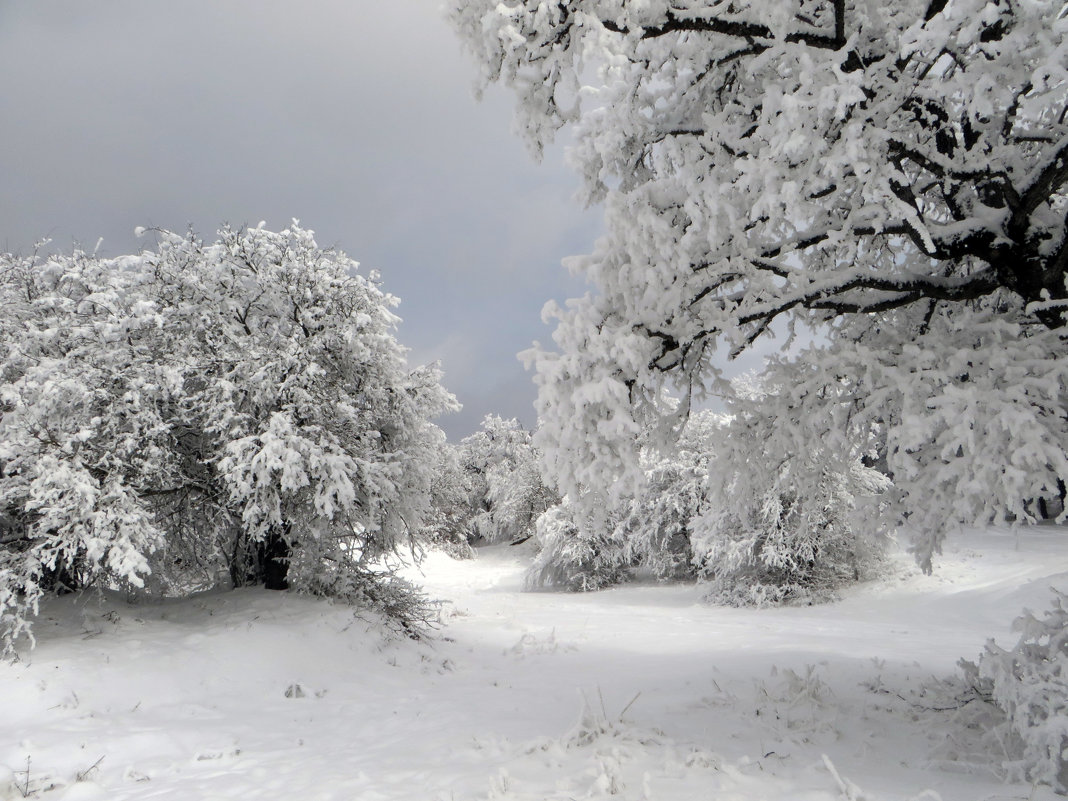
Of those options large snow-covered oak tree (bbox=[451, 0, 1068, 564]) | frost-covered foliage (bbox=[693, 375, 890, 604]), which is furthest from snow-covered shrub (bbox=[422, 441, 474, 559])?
large snow-covered oak tree (bbox=[451, 0, 1068, 564])

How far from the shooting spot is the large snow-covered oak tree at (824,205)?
4086 mm

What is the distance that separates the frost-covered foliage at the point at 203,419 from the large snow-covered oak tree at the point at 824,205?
203 inches

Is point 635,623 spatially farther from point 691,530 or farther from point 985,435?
point 985,435

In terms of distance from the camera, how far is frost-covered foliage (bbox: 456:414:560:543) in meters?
33.3

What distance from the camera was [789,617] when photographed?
14.5 metres

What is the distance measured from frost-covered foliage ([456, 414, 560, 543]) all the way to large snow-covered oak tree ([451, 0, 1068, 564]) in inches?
829

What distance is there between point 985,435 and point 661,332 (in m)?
2.35

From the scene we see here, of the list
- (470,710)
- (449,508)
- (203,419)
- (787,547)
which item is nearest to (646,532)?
(787,547)

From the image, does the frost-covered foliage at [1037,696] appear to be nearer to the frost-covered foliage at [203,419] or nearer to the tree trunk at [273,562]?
the frost-covered foliage at [203,419]

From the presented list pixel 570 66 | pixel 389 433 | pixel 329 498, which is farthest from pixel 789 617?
pixel 570 66

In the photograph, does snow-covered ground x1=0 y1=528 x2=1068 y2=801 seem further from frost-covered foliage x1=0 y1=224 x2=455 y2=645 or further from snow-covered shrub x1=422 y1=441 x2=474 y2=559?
snow-covered shrub x1=422 y1=441 x2=474 y2=559

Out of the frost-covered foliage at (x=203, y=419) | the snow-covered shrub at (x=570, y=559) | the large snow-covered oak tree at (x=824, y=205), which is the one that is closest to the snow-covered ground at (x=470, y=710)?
the frost-covered foliage at (x=203, y=419)

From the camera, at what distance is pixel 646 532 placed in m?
20.6

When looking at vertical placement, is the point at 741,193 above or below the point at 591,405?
above
